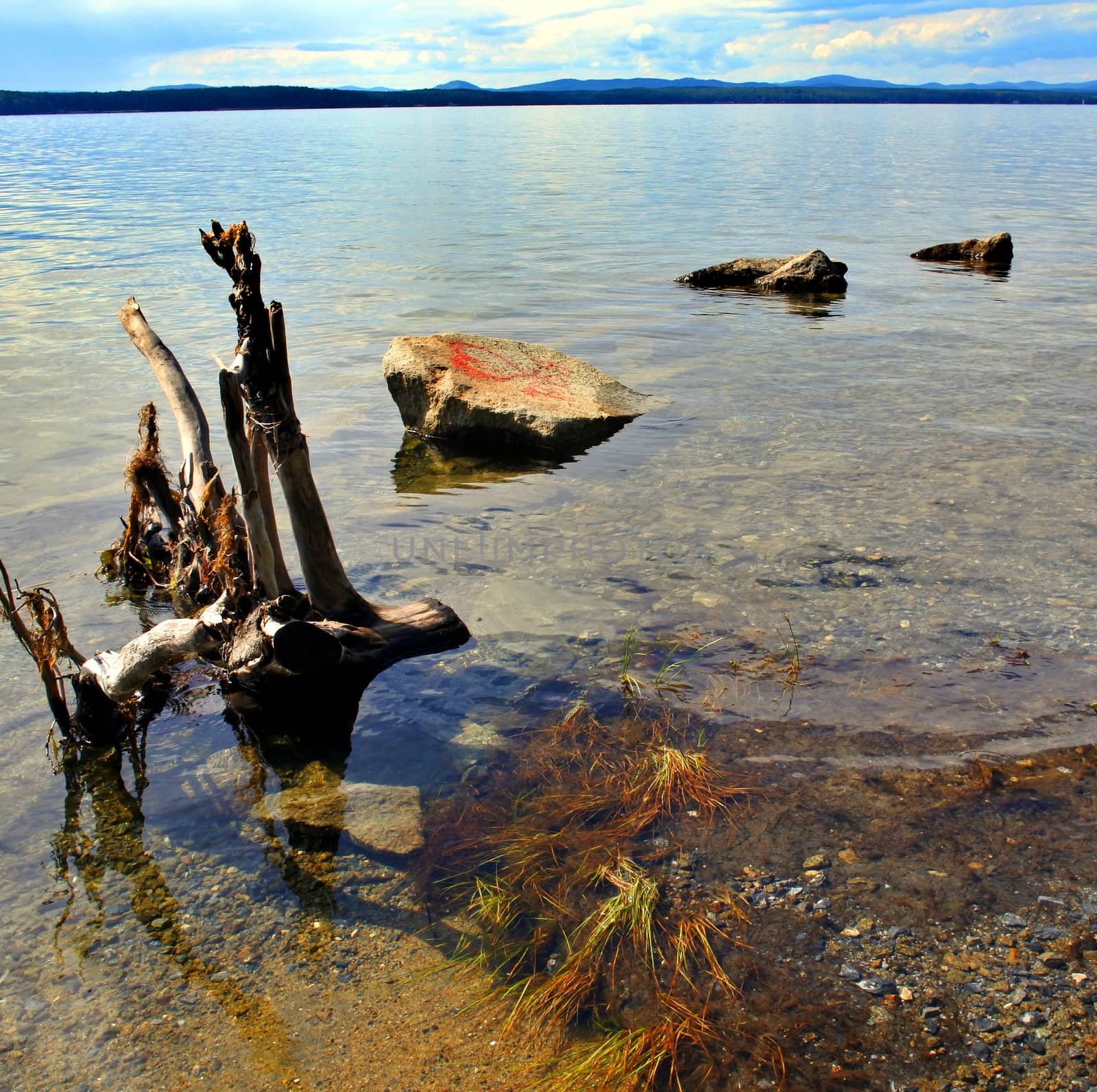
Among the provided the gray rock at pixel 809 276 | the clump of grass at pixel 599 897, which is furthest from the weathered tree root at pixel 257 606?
the gray rock at pixel 809 276

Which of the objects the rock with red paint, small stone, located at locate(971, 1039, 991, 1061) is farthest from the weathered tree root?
the rock with red paint

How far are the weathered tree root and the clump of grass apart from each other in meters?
1.07

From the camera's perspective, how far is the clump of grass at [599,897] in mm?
3115

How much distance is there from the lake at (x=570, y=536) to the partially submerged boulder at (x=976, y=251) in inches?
30.5

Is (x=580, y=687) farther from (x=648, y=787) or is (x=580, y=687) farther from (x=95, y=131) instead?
(x=95, y=131)

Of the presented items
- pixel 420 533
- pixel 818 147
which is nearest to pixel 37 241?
pixel 420 533

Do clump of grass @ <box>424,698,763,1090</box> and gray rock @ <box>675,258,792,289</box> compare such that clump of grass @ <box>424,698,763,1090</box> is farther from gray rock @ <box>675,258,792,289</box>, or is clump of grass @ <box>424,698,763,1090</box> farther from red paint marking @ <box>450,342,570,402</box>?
gray rock @ <box>675,258,792,289</box>

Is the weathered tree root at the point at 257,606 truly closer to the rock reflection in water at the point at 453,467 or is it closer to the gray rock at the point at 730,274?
the rock reflection in water at the point at 453,467

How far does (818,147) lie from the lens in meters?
61.8

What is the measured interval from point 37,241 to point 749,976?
84.3ft

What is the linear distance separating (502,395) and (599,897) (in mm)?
6187

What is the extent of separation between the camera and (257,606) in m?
4.91

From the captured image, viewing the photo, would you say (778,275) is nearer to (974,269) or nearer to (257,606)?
(974,269)

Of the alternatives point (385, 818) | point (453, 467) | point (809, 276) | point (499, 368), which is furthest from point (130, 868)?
point (809, 276)
